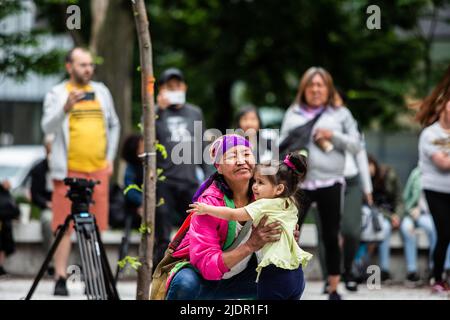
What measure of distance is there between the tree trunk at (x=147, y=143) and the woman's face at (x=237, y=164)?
1.07 metres

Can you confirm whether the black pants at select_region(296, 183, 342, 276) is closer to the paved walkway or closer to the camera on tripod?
the paved walkway

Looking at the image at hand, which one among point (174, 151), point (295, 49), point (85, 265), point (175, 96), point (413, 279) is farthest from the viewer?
point (295, 49)

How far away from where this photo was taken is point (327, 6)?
21.2 meters

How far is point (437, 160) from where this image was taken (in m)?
9.68

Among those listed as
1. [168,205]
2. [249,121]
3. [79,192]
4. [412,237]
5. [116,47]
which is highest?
[116,47]

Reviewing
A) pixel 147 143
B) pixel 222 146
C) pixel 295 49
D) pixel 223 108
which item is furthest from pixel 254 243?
pixel 223 108

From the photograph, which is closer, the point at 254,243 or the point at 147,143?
the point at 254,243

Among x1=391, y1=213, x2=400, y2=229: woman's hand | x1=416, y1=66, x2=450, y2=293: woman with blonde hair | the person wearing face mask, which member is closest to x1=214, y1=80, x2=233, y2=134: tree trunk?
x1=391, y1=213, x2=400, y2=229: woman's hand

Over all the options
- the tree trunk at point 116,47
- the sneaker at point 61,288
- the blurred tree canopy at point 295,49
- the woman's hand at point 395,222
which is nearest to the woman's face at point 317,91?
the sneaker at point 61,288

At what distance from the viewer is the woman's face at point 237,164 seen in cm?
608

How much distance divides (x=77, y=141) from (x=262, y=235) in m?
4.23

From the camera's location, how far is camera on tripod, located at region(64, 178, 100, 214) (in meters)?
8.13

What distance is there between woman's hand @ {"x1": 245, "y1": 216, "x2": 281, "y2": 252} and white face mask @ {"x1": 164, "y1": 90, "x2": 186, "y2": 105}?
13.5 ft

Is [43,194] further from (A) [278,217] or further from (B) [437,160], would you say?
(A) [278,217]
